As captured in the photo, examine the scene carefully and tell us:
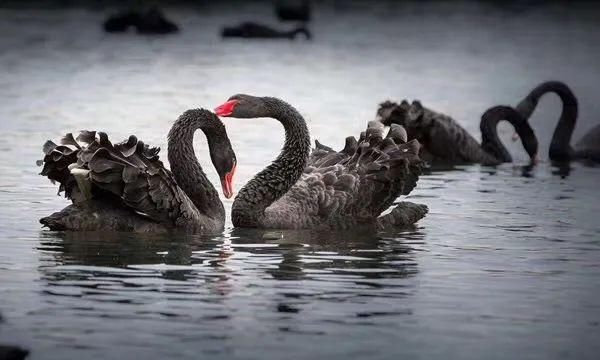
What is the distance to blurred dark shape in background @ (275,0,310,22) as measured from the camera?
141ft

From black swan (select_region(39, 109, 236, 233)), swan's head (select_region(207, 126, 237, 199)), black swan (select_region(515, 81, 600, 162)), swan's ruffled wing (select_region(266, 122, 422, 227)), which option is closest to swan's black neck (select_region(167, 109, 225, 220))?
black swan (select_region(39, 109, 236, 233))

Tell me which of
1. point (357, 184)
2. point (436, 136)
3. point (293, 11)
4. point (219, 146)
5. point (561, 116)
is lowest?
point (357, 184)

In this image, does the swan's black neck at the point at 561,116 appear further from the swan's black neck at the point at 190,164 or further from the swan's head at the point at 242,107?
the swan's black neck at the point at 190,164

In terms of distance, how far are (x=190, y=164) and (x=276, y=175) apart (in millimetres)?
581

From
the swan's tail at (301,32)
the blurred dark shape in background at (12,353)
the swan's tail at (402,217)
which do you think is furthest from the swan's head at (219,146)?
the swan's tail at (301,32)

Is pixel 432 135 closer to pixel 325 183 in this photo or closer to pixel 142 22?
pixel 325 183

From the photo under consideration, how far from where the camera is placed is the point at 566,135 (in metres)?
16.4

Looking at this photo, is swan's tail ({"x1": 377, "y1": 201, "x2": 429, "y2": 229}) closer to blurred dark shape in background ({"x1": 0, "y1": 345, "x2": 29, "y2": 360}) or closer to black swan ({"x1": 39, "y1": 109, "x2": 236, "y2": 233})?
black swan ({"x1": 39, "y1": 109, "x2": 236, "y2": 233})

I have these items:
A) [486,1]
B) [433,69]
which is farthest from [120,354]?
[486,1]

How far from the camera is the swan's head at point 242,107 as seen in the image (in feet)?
34.8

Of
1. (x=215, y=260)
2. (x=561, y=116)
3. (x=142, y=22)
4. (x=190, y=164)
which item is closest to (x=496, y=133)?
(x=561, y=116)

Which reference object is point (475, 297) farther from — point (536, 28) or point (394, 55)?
point (536, 28)

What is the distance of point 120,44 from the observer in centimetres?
3262

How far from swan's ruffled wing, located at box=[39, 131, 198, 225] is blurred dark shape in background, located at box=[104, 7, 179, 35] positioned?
85.0 feet
